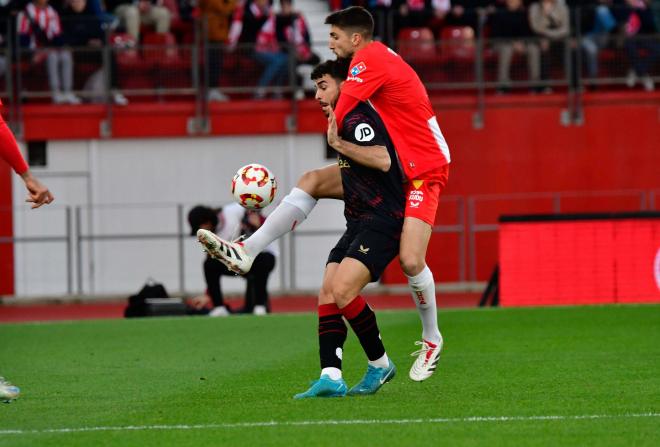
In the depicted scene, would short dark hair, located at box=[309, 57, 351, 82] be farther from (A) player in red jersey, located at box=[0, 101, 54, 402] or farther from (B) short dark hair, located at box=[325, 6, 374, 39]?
(A) player in red jersey, located at box=[0, 101, 54, 402]

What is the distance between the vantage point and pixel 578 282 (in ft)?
59.0

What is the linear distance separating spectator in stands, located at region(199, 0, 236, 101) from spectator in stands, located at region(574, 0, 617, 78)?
604 cm

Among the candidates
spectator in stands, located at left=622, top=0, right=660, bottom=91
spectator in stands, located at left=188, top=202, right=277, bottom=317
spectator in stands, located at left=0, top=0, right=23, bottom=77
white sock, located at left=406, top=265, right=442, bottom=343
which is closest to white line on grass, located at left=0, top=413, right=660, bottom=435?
white sock, located at left=406, top=265, right=442, bottom=343

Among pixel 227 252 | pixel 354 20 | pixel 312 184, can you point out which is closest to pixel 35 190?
pixel 227 252

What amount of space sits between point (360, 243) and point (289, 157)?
17642 millimetres

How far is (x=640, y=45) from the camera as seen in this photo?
25141 mm

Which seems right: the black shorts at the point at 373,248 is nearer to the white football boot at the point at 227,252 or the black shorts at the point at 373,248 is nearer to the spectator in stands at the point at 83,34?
the white football boot at the point at 227,252

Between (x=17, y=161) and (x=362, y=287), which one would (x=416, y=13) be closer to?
(x=362, y=287)

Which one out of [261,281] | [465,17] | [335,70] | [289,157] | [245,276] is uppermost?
[465,17]

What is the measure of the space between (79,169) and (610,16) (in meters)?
9.75

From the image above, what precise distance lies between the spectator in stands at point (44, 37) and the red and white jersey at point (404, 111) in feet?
54.5

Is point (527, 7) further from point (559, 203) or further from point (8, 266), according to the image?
point (8, 266)

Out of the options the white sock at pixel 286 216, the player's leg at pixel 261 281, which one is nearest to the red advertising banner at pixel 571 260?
the player's leg at pixel 261 281

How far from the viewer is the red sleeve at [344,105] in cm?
860
